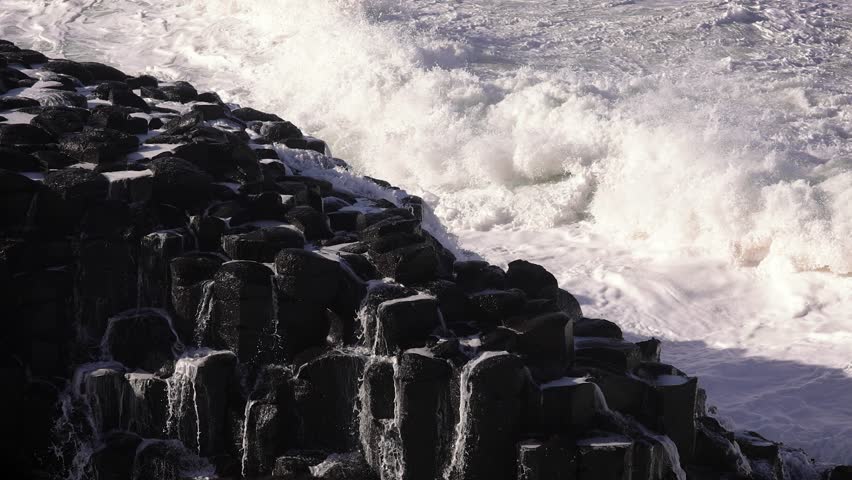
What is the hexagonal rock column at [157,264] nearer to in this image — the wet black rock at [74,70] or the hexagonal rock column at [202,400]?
the hexagonal rock column at [202,400]

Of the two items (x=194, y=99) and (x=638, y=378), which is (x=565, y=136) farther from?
(x=638, y=378)

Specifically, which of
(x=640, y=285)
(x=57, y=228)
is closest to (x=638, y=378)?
(x=57, y=228)

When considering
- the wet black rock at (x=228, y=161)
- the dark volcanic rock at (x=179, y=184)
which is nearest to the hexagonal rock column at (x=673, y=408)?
the dark volcanic rock at (x=179, y=184)

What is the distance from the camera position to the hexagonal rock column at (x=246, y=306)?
30.4 feet

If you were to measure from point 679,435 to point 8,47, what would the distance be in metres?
10.0

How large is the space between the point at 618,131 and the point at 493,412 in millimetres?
10974

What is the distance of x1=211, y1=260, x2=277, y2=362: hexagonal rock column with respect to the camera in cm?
926

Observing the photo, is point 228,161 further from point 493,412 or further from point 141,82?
point 493,412

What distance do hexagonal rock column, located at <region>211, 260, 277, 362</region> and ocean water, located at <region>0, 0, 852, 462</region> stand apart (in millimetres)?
4518

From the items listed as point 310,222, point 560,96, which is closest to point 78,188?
point 310,222

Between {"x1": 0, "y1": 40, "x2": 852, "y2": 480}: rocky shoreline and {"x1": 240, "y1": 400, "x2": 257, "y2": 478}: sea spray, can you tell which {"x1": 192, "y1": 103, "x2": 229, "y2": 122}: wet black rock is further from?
{"x1": 240, "y1": 400, "x2": 257, "y2": 478}: sea spray

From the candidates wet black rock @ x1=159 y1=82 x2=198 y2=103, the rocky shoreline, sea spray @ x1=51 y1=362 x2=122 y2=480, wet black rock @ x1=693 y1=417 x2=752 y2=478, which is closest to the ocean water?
wet black rock @ x1=693 y1=417 x2=752 y2=478

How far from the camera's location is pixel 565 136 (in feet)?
61.9

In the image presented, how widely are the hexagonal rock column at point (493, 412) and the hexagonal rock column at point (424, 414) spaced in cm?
19
